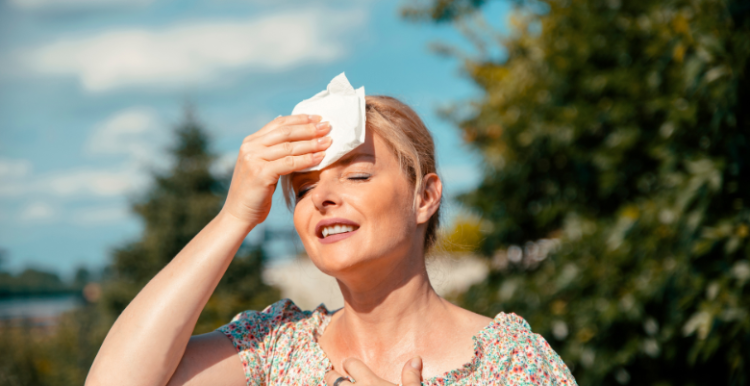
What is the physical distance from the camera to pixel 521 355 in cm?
160

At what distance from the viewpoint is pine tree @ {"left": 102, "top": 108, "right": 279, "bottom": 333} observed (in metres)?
8.56

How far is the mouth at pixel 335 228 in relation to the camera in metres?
1.60

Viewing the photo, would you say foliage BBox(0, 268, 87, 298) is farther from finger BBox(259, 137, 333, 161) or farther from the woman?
finger BBox(259, 137, 333, 161)

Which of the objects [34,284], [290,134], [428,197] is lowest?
[428,197]

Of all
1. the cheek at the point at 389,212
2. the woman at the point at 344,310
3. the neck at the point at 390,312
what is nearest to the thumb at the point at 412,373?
the woman at the point at 344,310

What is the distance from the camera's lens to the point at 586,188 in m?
3.71

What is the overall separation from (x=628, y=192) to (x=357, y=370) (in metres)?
2.40

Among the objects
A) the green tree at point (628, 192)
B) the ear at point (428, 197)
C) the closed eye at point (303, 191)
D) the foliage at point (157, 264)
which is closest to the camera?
the closed eye at point (303, 191)

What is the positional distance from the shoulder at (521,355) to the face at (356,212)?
1.19 feet

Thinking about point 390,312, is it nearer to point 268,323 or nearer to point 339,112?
point 268,323

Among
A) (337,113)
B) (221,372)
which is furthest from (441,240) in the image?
(221,372)

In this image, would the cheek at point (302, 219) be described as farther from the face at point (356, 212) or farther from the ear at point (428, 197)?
the ear at point (428, 197)

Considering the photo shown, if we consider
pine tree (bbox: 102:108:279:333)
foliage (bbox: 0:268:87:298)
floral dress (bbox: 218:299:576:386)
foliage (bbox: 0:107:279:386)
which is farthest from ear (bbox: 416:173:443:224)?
foliage (bbox: 0:268:87:298)

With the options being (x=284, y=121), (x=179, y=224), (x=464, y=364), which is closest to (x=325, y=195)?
(x=284, y=121)
